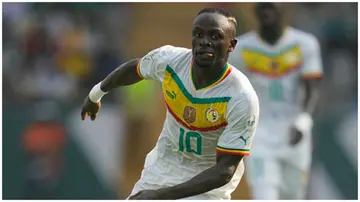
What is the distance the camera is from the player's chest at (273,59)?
10719mm

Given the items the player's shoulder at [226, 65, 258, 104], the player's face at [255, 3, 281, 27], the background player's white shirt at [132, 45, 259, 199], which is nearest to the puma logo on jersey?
the background player's white shirt at [132, 45, 259, 199]

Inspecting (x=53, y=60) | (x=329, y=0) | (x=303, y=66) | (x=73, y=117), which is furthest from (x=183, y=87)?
(x=329, y=0)

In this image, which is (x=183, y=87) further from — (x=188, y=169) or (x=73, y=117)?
(x=73, y=117)

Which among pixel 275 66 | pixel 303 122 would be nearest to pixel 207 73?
pixel 303 122

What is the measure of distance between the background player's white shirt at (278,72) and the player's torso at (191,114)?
3644mm

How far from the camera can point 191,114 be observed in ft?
22.4

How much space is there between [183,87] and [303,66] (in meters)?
4.11

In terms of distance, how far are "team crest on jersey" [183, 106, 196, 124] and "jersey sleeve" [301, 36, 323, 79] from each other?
4.02m

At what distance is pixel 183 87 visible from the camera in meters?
6.84

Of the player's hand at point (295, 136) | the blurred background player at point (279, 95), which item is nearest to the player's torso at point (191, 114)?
the player's hand at point (295, 136)

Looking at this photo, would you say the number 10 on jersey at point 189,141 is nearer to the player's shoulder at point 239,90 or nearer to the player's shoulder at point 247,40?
the player's shoulder at point 239,90

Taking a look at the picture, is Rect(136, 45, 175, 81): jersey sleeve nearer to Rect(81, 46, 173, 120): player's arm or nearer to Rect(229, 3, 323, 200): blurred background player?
Rect(81, 46, 173, 120): player's arm

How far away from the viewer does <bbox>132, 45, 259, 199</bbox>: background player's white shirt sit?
6617 mm

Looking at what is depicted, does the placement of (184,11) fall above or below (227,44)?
below
